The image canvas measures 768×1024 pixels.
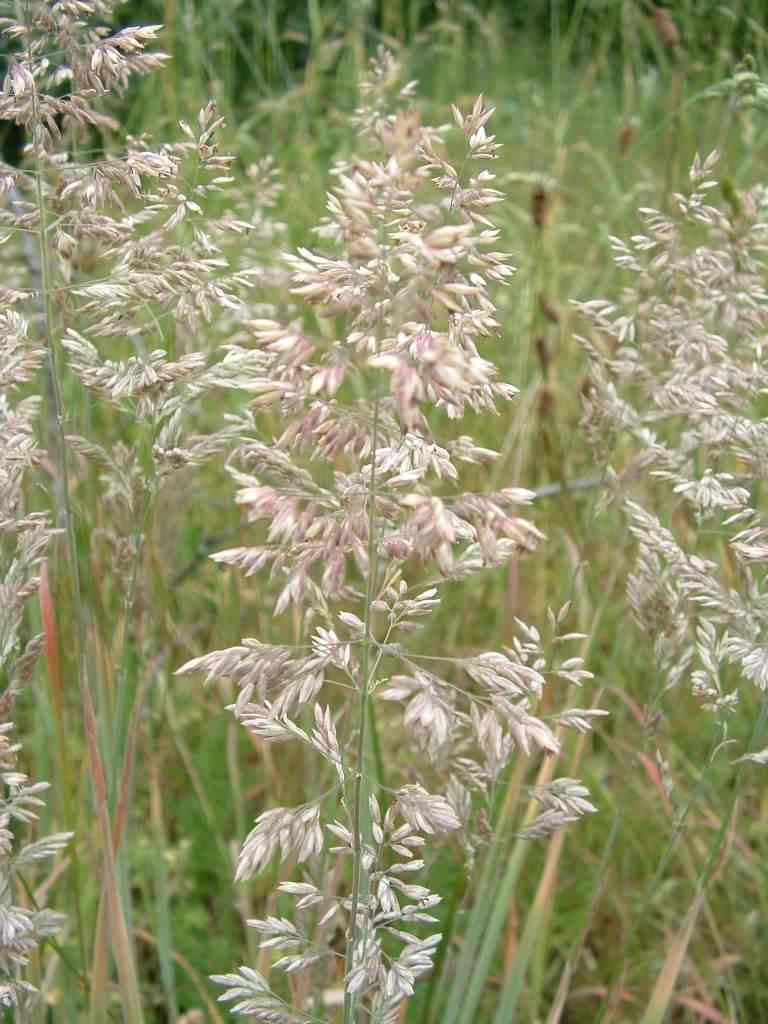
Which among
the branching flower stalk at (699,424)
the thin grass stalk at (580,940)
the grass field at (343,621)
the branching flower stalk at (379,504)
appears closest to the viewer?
the branching flower stalk at (379,504)

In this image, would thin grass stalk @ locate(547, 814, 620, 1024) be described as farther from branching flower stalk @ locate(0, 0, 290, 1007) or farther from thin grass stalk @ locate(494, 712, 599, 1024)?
branching flower stalk @ locate(0, 0, 290, 1007)

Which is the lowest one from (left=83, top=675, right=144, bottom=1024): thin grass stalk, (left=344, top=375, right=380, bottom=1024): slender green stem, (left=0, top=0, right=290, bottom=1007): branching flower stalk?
(left=83, top=675, right=144, bottom=1024): thin grass stalk

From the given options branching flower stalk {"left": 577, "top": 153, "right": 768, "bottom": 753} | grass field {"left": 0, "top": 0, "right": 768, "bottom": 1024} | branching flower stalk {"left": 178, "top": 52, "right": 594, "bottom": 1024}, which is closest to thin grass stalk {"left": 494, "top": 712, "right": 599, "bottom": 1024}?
grass field {"left": 0, "top": 0, "right": 768, "bottom": 1024}

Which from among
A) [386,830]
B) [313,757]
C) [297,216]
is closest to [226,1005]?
[313,757]

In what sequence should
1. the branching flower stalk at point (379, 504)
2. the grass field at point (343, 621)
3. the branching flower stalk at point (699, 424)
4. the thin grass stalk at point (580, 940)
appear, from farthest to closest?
the thin grass stalk at point (580, 940) < the branching flower stalk at point (699, 424) < the grass field at point (343, 621) < the branching flower stalk at point (379, 504)

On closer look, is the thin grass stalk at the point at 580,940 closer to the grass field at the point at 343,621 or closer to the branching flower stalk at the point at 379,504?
the grass field at the point at 343,621

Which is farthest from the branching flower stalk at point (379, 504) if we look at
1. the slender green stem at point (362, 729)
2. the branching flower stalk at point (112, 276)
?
the branching flower stalk at point (112, 276)

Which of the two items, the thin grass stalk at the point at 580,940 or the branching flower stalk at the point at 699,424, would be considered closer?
the branching flower stalk at the point at 699,424

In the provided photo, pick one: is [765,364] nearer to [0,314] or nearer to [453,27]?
[0,314]

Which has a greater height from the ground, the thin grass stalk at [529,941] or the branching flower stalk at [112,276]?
the branching flower stalk at [112,276]
